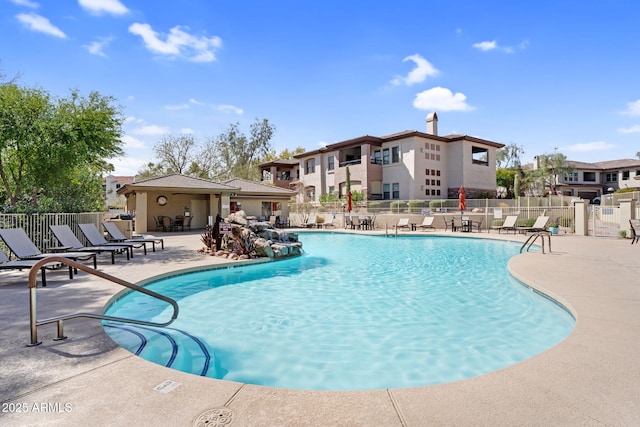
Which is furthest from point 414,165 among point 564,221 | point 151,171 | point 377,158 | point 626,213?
point 151,171

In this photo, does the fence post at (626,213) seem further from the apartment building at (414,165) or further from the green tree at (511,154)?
the green tree at (511,154)

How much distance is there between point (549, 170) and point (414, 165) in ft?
91.2

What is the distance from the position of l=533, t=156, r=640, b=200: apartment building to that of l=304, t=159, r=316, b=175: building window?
3163cm

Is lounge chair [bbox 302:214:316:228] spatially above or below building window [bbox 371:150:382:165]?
below

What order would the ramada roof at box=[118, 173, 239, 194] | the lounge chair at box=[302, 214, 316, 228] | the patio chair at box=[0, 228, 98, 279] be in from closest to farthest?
the patio chair at box=[0, 228, 98, 279]
the ramada roof at box=[118, 173, 239, 194]
the lounge chair at box=[302, 214, 316, 228]

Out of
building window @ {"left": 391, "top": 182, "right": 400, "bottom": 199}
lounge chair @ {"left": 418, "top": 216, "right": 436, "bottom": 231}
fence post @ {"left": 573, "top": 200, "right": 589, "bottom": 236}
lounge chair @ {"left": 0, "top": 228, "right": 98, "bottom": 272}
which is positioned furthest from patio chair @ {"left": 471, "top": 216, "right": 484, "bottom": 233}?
lounge chair @ {"left": 0, "top": 228, "right": 98, "bottom": 272}

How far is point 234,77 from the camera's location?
59.1 feet

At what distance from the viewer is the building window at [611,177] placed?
154 ft

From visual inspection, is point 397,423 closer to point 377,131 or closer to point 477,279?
point 477,279

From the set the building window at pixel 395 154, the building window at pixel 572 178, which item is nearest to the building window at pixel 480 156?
the building window at pixel 395 154

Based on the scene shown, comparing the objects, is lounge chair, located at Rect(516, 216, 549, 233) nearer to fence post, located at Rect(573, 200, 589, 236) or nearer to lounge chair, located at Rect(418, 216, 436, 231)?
fence post, located at Rect(573, 200, 589, 236)

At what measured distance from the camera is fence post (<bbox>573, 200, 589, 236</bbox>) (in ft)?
52.4

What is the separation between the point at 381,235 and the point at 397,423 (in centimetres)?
1725

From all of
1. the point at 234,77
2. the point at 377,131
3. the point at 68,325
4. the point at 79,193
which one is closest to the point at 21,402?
the point at 68,325
